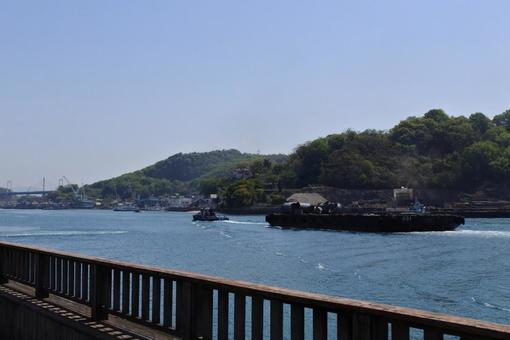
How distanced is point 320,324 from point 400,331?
922 millimetres

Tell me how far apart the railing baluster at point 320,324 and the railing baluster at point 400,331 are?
791mm

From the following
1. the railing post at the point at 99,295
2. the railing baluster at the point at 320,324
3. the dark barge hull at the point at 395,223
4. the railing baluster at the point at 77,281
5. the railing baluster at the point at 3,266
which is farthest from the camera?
the dark barge hull at the point at 395,223

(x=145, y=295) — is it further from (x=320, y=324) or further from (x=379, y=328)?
(x=379, y=328)

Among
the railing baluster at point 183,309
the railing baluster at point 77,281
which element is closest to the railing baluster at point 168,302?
the railing baluster at point 183,309

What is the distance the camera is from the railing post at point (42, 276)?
36.6ft

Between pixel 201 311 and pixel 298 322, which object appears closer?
pixel 298 322

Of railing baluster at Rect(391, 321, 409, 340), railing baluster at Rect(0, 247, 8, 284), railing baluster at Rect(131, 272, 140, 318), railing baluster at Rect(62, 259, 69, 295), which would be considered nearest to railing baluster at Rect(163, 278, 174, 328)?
railing baluster at Rect(131, 272, 140, 318)

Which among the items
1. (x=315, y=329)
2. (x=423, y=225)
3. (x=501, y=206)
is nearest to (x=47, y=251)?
(x=315, y=329)

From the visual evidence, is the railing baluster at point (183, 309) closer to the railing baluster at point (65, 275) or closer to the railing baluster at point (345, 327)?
the railing baluster at point (345, 327)

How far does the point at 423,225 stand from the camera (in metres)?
99.9

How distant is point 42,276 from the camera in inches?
445

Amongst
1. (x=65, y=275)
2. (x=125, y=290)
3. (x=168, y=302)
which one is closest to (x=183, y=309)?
(x=168, y=302)

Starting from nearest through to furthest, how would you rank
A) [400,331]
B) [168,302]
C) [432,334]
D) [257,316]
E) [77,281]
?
1. [432,334]
2. [400,331]
3. [257,316]
4. [168,302]
5. [77,281]

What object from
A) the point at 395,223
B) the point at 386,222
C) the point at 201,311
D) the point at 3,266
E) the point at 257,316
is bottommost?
the point at 395,223
